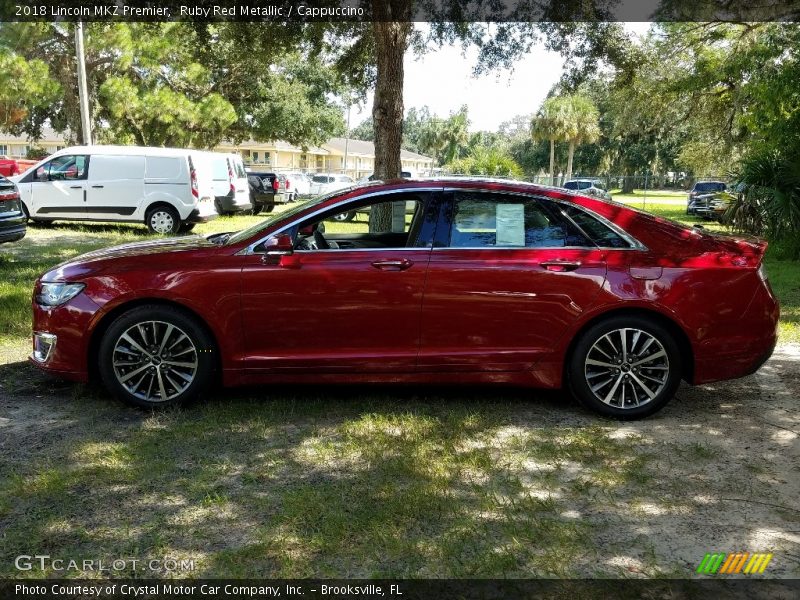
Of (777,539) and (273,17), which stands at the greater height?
(273,17)

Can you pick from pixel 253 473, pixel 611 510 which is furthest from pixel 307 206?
pixel 611 510

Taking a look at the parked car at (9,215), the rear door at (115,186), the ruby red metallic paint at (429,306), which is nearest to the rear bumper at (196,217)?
the rear door at (115,186)

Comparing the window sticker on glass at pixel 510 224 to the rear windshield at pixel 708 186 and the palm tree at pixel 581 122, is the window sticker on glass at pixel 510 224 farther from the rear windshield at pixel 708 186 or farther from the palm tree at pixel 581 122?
the palm tree at pixel 581 122

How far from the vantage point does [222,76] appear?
115ft

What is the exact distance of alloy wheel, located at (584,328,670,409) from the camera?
16.3 feet

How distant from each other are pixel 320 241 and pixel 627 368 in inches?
88.7

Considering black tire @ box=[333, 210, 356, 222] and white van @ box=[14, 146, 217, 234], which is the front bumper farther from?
white van @ box=[14, 146, 217, 234]

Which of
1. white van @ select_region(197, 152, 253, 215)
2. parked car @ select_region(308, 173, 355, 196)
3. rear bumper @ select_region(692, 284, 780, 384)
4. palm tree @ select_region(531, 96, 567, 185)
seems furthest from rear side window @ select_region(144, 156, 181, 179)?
palm tree @ select_region(531, 96, 567, 185)

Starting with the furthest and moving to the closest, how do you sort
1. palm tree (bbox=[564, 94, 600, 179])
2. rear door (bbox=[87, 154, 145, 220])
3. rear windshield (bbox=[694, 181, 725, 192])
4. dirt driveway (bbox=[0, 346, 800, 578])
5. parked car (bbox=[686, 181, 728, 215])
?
palm tree (bbox=[564, 94, 600, 179]) → rear windshield (bbox=[694, 181, 725, 192]) → parked car (bbox=[686, 181, 728, 215]) → rear door (bbox=[87, 154, 145, 220]) → dirt driveway (bbox=[0, 346, 800, 578])

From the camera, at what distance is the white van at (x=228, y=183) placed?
Result: 19.2 metres

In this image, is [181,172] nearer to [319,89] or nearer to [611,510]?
[611,510]

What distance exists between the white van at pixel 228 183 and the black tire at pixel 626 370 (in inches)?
582

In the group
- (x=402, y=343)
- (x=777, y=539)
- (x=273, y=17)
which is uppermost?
(x=273, y=17)

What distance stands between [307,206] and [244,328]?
0.95 metres
